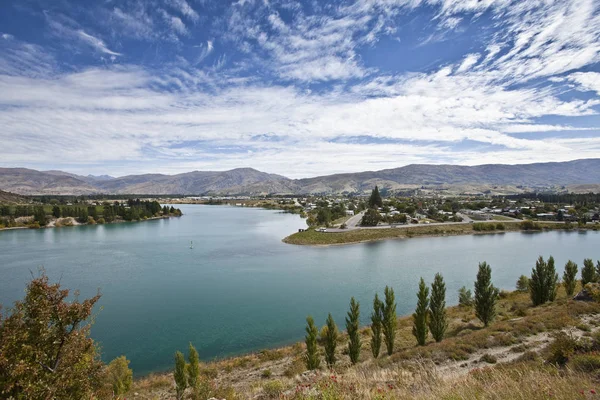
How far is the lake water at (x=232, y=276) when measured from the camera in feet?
76.0

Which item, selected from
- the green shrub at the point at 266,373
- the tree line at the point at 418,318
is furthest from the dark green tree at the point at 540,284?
the green shrub at the point at 266,373

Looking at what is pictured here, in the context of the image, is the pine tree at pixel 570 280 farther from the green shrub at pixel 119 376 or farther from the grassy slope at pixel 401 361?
the green shrub at pixel 119 376

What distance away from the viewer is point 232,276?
3856 cm

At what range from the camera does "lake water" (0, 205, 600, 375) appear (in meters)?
23.2

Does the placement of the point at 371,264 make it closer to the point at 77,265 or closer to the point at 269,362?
the point at 269,362

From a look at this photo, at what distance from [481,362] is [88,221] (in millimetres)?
113779

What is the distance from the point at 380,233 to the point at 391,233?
8.69ft

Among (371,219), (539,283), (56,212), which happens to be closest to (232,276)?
(539,283)

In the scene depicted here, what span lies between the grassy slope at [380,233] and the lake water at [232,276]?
135 inches

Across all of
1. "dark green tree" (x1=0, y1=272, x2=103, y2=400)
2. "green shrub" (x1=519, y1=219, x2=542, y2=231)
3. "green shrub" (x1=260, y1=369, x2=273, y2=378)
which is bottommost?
"green shrub" (x1=519, y1=219, x2=542, y2=231)

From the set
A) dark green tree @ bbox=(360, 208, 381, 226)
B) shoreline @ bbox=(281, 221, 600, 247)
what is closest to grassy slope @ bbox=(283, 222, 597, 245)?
shoreline @ bbox=(281, 221, 600, 247)

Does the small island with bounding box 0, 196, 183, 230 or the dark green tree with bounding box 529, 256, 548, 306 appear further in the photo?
the small island with bounding box 0, 196, 183, 230

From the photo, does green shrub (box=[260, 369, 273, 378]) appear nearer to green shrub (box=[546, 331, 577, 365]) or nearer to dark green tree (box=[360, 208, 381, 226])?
green shrub (box=[546, 331, 577, 365])

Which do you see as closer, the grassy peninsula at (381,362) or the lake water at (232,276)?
the grassy peninsula at (381,362)
